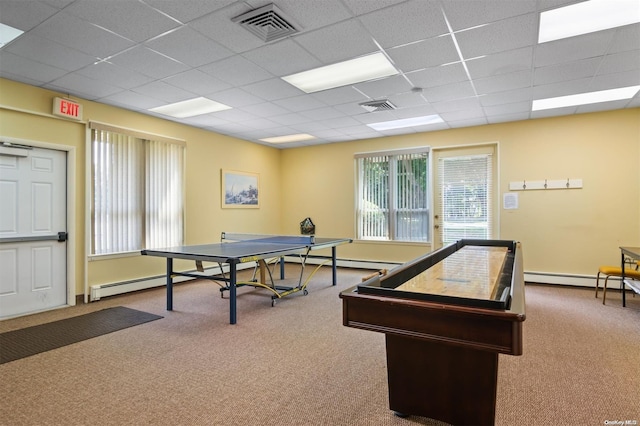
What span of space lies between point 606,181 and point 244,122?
591cm

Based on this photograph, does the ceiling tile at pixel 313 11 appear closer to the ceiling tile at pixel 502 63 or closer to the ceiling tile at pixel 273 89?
the ceiling tile at pixel 273 89

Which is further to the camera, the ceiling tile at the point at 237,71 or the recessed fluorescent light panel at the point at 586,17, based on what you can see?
the ceiling tile at the point at 237,71

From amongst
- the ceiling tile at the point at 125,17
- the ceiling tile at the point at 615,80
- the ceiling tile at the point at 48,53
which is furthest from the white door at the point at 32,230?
the ceiling tile at the point at 615,80

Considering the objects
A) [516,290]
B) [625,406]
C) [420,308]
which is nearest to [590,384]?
[625,406]

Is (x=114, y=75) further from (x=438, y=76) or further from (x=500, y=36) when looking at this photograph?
(x=500, y=36)

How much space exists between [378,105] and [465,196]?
2.70 metres

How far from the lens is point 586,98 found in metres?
4.72

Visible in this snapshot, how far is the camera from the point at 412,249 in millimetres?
6797

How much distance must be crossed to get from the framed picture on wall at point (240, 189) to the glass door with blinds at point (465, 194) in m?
3.83

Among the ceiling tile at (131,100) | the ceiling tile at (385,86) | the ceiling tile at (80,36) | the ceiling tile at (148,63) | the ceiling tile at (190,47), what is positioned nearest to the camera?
the ceiling tile at (80,36)

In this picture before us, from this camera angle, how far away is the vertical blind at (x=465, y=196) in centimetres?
622

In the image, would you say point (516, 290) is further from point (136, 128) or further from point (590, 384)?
point (136, 128)

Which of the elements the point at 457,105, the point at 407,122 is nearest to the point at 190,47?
the point at 457,105

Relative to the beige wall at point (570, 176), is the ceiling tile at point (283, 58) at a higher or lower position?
higher
